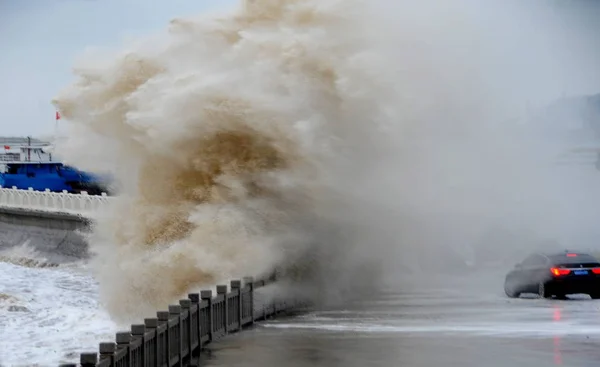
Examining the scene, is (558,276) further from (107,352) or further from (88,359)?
(88,359)

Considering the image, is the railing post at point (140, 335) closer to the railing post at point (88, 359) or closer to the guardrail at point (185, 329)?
the guardrail at point (185, 329)

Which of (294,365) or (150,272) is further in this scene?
(150,272)

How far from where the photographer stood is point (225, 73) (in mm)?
23188

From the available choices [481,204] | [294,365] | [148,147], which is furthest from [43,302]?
[294,365]

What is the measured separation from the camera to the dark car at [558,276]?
834 inches

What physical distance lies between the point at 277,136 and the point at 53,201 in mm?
29838

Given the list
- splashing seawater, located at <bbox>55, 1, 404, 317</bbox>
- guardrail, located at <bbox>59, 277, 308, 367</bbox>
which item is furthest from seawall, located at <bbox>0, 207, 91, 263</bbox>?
guardrail, located at <bbox>59, 277, 308, 367</bbox>

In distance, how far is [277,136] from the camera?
2214cm

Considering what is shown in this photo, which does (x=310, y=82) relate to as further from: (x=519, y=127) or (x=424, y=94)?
(x=519, y=127)

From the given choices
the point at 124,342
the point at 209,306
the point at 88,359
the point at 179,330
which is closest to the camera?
the point at 88,359

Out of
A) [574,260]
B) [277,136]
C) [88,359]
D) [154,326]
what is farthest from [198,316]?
[574,260]

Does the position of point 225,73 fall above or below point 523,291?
above

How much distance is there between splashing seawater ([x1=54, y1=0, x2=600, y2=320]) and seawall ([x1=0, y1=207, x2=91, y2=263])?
2094 centimetres

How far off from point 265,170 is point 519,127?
9.34 meters
